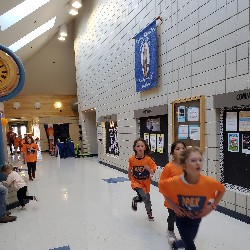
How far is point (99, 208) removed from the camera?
15.4ft

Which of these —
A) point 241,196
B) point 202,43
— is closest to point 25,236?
point 241,196

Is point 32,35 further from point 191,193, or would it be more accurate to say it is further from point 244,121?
point 191,193

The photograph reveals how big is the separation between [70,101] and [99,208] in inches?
530

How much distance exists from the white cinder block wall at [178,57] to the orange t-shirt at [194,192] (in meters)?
2.04

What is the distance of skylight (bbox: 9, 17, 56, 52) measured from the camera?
36.0 feet

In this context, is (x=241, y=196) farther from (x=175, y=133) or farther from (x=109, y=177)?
(x=109, y=177)

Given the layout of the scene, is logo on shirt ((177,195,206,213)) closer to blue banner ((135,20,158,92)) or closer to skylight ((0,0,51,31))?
blue banner ((135,20,158,92))

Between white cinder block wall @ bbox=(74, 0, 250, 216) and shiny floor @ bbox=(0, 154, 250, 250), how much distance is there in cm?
81

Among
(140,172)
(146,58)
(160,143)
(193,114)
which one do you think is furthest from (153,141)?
(140,172)

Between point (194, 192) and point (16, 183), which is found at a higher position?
point (194, 192)

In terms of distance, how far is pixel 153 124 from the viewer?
6.82 m

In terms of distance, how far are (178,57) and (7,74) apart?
137 inches

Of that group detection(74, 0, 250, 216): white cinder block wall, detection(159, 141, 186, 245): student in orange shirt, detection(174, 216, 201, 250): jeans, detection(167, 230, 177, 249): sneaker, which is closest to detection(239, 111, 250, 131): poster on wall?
detection(74, 0, 250, 216): white cinder block wall

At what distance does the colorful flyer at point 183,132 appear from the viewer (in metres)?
5.23
